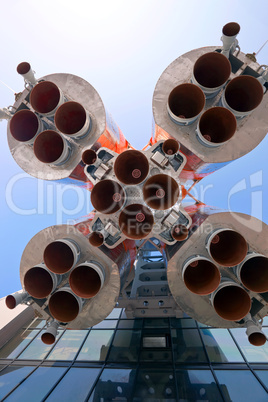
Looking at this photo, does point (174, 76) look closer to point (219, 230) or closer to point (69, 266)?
point (219, 230)

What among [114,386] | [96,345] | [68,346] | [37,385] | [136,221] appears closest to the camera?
[136,221]

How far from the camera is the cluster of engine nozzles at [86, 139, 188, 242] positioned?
11.8ft

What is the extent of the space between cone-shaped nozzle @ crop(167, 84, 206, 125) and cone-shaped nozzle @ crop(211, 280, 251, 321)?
363 centimetres

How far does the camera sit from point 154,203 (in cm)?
361

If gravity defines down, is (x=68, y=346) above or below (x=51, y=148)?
below

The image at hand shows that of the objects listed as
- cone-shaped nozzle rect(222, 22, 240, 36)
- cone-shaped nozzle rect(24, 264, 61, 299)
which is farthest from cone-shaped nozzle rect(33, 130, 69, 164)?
cone-shaped nozzle rect(222, 22, 240, 36)

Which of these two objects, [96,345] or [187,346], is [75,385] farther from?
[187,346]

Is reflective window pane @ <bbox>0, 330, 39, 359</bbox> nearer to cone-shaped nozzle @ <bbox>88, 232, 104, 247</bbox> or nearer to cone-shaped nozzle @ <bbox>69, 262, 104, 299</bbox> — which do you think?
cone-shaped nozzle @ <bbox>69, 262, 104, 299</bbox>

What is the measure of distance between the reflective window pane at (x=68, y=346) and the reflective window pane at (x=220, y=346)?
531 cm

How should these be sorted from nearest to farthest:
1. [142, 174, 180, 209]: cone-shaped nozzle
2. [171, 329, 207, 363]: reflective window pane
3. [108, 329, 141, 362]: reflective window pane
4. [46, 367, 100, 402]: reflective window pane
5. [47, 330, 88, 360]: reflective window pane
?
[142, 174, 180, 209]: cone-shaped nozzle < [46, 367, 100, 402]: reflective window pane < [171, 329, 207, 363]: reflective window pane < [108, 329, 141, 362]: reflective window pane < [47, 330, 88, 360]: reflective window pane

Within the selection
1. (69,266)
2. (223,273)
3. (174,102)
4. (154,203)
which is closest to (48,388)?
(69,266)

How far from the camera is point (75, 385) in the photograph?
6.21 m

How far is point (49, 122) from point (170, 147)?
10.2 feet

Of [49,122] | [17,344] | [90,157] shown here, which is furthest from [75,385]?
[49,122]
